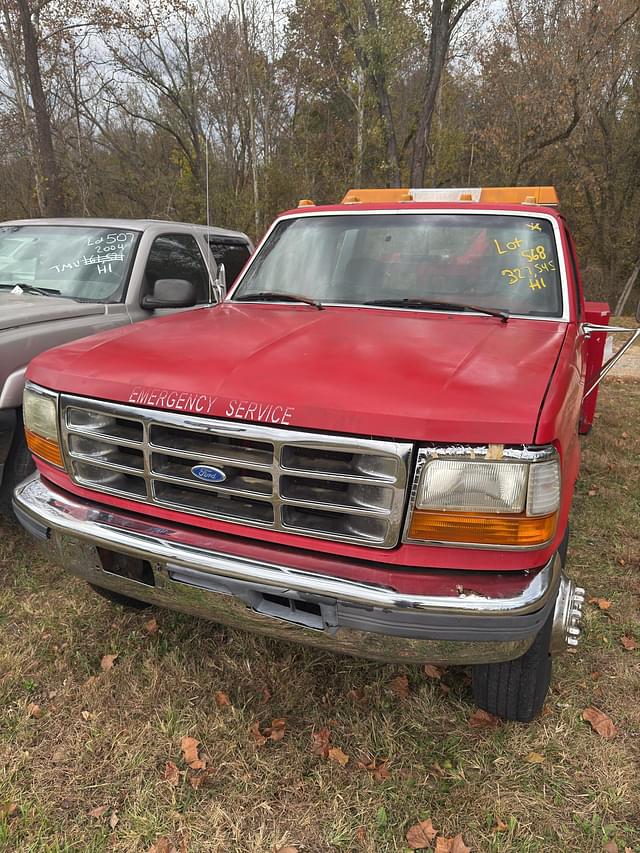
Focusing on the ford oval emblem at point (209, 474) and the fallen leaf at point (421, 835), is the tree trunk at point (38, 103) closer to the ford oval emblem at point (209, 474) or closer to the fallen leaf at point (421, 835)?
the ford oval emblem at point (209, 474)

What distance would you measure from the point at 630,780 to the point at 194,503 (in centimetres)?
192

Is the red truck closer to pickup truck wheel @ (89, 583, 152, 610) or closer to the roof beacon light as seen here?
pickup truck wheel @ (89, 583, 152, 610)

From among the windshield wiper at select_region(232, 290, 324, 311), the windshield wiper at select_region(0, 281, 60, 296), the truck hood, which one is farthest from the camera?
the windshield wiper at select_region(0, 281, 60, 296)

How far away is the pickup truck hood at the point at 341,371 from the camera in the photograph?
1754mm

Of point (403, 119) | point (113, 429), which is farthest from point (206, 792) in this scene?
point (403, 119)

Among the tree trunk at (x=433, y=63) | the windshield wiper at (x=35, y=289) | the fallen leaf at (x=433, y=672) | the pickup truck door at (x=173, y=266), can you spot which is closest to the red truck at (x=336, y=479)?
the fallen leaf at (x=433, y=672)

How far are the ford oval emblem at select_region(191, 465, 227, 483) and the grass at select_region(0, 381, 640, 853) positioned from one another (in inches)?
44.6

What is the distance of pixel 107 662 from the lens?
9.12 feet

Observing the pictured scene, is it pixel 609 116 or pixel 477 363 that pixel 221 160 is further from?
pixel 477 363

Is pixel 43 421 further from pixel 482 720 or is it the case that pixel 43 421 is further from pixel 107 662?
pixel 482 720

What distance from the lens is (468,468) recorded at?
5.71ft

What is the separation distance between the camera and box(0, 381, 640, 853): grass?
204 cm

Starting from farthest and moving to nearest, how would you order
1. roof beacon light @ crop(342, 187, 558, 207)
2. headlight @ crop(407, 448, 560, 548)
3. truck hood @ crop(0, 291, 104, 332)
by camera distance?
1. roof beacon light @ crop(342, 187, 558, 207)
2. truck hood @ crop(0, 291, 104, 332)
3. headlight @ crop(407, 448, 560, 548)

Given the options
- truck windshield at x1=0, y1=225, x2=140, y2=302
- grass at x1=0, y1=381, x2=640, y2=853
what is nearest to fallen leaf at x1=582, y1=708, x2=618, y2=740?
grass at x1=0, y1=381, x2=640, y2=853
